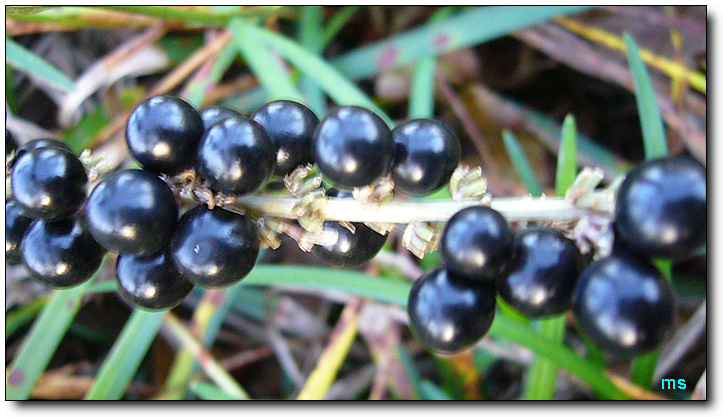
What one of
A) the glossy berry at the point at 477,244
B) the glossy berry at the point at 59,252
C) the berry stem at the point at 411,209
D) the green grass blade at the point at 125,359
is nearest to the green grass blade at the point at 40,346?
the green grass blade at the point at 125,359

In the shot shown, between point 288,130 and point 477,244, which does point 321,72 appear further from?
point 477,244

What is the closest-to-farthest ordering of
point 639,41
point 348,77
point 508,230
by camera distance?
point 508,230
point 639,41
point 348,77

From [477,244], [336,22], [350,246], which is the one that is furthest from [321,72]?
[477,244]

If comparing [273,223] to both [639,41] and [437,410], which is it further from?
[639,41]

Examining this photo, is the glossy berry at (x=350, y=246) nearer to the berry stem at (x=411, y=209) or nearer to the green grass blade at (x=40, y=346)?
the berry stem at (x=411, y=209)

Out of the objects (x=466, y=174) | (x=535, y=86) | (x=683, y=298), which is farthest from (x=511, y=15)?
(x=466, y=174)
